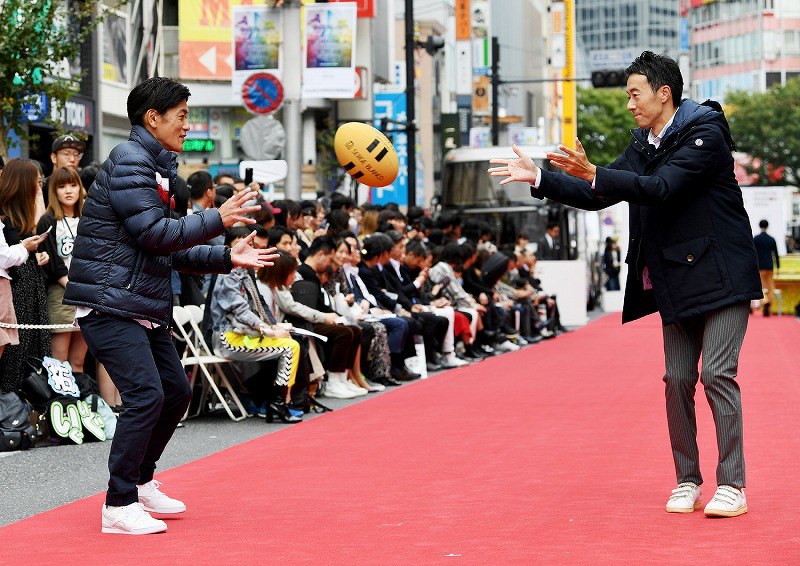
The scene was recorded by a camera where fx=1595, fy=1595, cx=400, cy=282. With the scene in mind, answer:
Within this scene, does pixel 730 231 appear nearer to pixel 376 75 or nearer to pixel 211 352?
pixel 211 352

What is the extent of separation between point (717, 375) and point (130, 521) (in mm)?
2725

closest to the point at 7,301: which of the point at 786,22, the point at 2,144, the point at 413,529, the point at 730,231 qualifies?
the point at 413,529

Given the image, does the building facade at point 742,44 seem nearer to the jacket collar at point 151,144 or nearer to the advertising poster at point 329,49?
the advertising poster at point 329,49

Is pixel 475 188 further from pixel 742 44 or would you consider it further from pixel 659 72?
pixel 742 44

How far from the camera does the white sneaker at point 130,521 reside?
7075 mm

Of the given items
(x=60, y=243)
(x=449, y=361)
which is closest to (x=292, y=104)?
(x=449, y=361)

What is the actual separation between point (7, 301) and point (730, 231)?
5268 millimetres

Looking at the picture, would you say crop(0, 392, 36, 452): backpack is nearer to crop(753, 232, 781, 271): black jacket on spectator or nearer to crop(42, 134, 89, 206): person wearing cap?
crop(42, 134, 89, 206): person wearing cap

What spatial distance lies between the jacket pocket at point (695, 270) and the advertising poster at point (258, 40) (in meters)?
12.8

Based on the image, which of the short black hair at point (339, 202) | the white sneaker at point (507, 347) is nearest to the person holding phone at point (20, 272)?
the short black hair at point (339, 202)

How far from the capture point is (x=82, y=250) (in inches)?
279

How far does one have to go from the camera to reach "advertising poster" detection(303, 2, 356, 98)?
1984 centimetres

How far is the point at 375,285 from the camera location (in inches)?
689

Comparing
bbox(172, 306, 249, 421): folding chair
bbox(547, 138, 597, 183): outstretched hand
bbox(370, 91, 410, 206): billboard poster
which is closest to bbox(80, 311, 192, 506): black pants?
bbox(547, 138, 597, 183): outstretched hand
